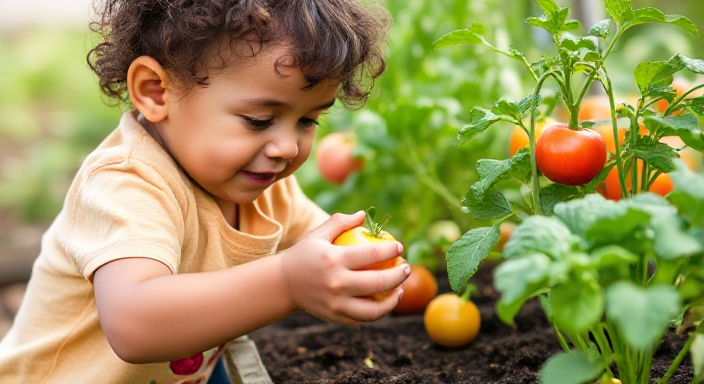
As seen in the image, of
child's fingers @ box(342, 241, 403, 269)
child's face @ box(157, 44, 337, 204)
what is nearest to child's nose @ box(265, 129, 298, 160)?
child's face @ box(157, 44, 337, 204)

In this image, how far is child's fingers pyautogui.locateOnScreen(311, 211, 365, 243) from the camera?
1316 mm

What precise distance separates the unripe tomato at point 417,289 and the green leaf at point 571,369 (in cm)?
128

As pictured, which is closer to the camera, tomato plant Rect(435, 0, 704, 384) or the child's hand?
tomato plant Rect(435, 0, 704, 384)

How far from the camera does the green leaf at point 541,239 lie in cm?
93

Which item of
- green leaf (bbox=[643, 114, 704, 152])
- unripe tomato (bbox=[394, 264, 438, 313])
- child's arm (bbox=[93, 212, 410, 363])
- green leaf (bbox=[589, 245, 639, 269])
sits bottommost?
unripe tomato (bbox=[394, 264, 438, 313])

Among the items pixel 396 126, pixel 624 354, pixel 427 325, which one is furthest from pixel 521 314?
pixel 624 354

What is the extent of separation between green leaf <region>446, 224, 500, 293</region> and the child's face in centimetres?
41

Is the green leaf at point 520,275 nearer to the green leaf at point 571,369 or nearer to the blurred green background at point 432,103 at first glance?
the green leaf at point 571,369


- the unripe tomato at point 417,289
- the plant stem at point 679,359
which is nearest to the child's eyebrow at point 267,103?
the plant stem at point 679,359

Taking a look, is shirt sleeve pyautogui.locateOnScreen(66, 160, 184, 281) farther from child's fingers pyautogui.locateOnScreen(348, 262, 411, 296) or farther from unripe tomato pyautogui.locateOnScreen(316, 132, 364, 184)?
unripe tomato pyautogui.locateOnScreen(316, 132, 364, 184)

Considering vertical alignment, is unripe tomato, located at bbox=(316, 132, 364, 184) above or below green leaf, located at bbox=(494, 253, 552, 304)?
below

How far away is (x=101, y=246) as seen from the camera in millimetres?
1365

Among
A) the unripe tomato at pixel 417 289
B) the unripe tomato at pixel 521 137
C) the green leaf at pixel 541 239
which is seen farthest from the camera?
the unripe tomato at pixel 417 289

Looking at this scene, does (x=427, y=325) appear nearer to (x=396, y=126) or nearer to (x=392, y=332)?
(x=392, y=332)
